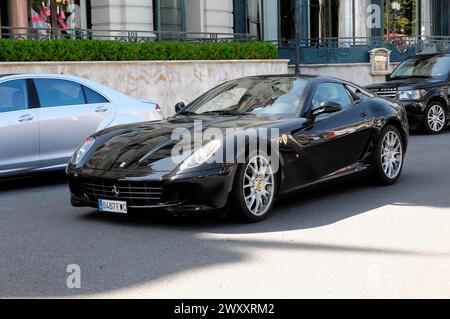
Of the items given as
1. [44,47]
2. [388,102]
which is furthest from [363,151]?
[44,47]

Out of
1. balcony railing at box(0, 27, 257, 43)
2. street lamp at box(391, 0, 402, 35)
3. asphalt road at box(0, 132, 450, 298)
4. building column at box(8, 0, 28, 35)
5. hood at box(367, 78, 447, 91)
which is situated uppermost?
street lamp at box(391, 0, 402, 35)

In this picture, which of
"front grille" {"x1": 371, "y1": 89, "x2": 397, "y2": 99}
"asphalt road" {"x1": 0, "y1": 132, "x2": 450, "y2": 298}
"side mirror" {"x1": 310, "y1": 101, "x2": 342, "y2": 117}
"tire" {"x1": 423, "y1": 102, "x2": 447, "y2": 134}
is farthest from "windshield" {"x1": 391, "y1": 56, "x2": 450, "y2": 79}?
"side mirror" {"x1": 310, "y1": 101, "x2": 342, "y2": 117}

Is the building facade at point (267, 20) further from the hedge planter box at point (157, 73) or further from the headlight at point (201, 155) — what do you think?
the headlight at point (201, 155)

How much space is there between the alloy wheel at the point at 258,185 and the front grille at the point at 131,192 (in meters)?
0.81

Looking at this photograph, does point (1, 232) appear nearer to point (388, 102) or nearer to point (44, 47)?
point (388, 102)

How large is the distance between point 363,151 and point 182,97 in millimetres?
11236

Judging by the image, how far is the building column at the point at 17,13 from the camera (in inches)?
885

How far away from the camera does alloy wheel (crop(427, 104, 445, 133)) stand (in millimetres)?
17633

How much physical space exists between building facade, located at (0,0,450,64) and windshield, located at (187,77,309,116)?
11.0 m

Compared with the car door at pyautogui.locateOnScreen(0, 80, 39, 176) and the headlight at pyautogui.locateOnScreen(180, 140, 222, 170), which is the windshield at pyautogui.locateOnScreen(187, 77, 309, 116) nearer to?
the headlight at pyautogui.locateOnScreen(180, 140, 222, 170)

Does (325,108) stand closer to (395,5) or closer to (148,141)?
(148,141)

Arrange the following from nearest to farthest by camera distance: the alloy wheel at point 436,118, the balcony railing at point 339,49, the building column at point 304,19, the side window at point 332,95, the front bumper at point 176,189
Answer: the front bumper at point 176,189 < the side window at point 332,95 < the alloy wheel at point 436,118 < the balcony railing at point 339,49 < the building column at point 304,19
